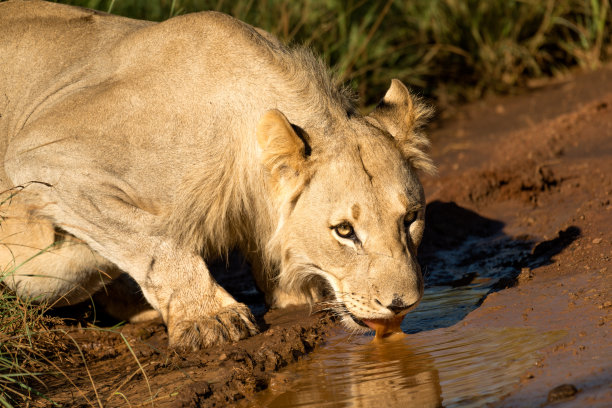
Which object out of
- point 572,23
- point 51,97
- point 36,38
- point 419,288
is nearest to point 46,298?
point 51,97

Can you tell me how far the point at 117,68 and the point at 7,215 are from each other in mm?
1085

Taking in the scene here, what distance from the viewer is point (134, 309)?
594cm

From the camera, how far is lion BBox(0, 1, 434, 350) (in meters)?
4.69

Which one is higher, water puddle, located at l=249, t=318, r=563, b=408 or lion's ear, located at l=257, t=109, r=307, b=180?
lion's ear, located at l=257, t=109, r=307, b=180

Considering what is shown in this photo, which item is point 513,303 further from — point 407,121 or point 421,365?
point 407,121

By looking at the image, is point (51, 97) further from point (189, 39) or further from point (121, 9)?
point (121, 9)

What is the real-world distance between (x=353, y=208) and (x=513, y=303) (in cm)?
115

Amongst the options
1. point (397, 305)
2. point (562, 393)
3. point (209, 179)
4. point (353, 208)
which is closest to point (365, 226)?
point (353, 208)

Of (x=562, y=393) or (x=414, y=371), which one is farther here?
(x=414, y=371)

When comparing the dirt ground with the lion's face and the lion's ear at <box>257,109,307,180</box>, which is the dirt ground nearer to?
the lion's face

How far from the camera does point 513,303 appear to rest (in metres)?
5.05

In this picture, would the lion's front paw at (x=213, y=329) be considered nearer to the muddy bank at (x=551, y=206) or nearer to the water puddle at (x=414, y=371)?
the water puddle at (x=414, y=371)

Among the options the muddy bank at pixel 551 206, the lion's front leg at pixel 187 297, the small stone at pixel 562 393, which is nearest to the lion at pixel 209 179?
the lion's front leg at pixel 187 297

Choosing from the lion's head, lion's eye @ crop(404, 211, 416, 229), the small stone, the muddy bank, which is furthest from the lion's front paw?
the small stone
